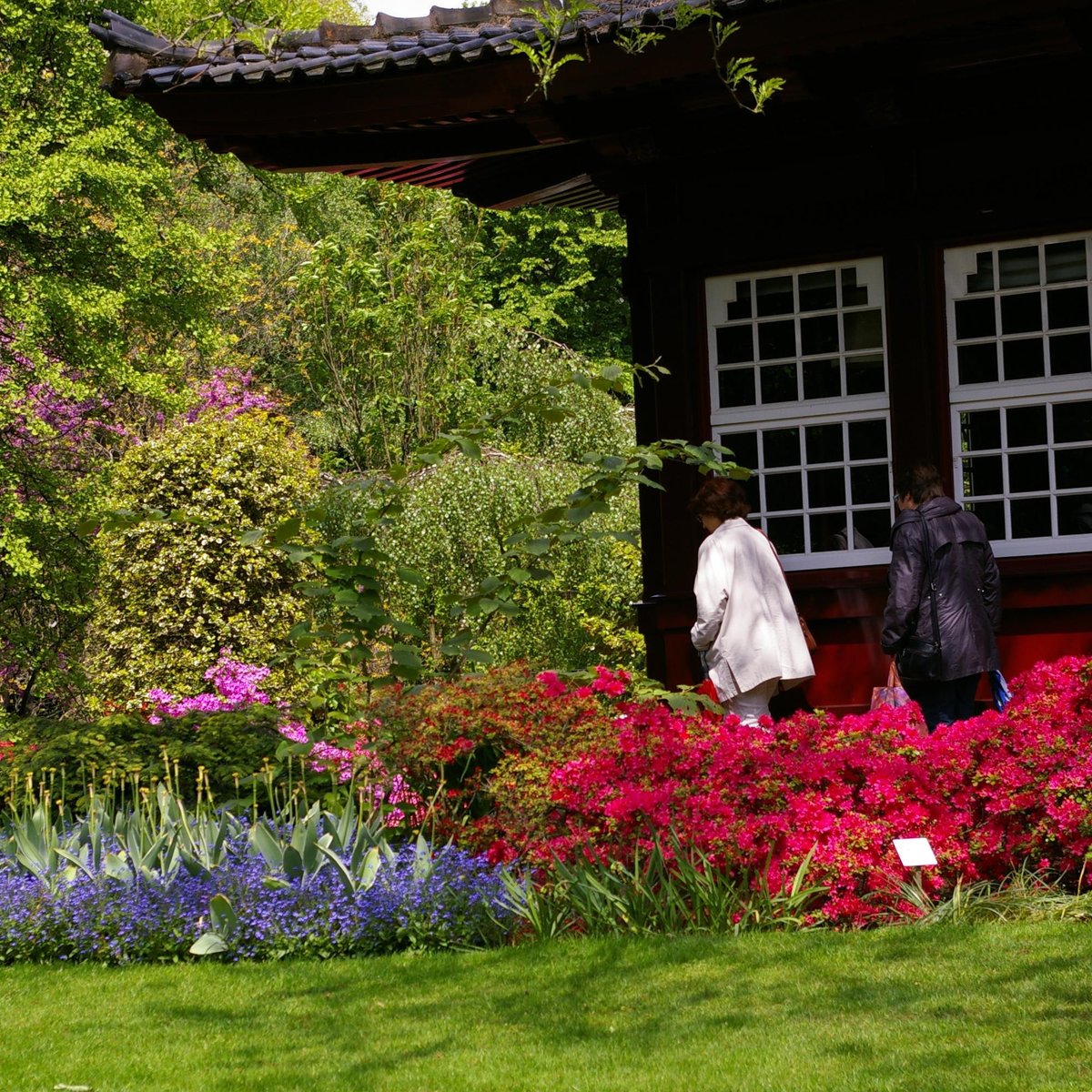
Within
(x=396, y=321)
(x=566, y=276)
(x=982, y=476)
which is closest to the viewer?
(x=982, y=476)

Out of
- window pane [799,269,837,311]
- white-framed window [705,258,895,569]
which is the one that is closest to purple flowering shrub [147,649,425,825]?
white-framed window [705,258,895,569]

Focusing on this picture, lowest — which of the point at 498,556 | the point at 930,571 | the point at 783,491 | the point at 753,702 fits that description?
the point at 753,702

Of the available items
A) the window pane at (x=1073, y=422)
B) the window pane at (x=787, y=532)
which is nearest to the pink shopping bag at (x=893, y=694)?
the window pane at (x=787, y=532)

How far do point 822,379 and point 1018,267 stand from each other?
44.6 inches

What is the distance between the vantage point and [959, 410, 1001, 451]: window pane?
7477 mm

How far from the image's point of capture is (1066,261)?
7.32 m

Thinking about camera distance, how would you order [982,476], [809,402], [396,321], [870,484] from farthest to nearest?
[396,321] → [809,402] → [870,484] → [982,476]

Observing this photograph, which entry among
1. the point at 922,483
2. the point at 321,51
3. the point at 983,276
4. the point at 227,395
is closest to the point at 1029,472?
the point at 922,483

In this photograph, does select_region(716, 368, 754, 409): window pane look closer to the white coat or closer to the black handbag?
the white coat

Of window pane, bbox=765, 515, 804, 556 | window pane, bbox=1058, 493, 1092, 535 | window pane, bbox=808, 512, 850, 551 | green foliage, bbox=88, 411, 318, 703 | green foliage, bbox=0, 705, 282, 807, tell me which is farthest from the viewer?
green foliage, bbox=88, 411, 318, 703

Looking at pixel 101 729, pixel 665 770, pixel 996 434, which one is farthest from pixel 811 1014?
pixel 101 729

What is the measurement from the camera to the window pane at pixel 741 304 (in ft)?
26.2

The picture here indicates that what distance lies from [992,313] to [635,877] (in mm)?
3720

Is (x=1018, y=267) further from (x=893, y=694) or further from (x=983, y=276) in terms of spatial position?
(x=893, y=694)
